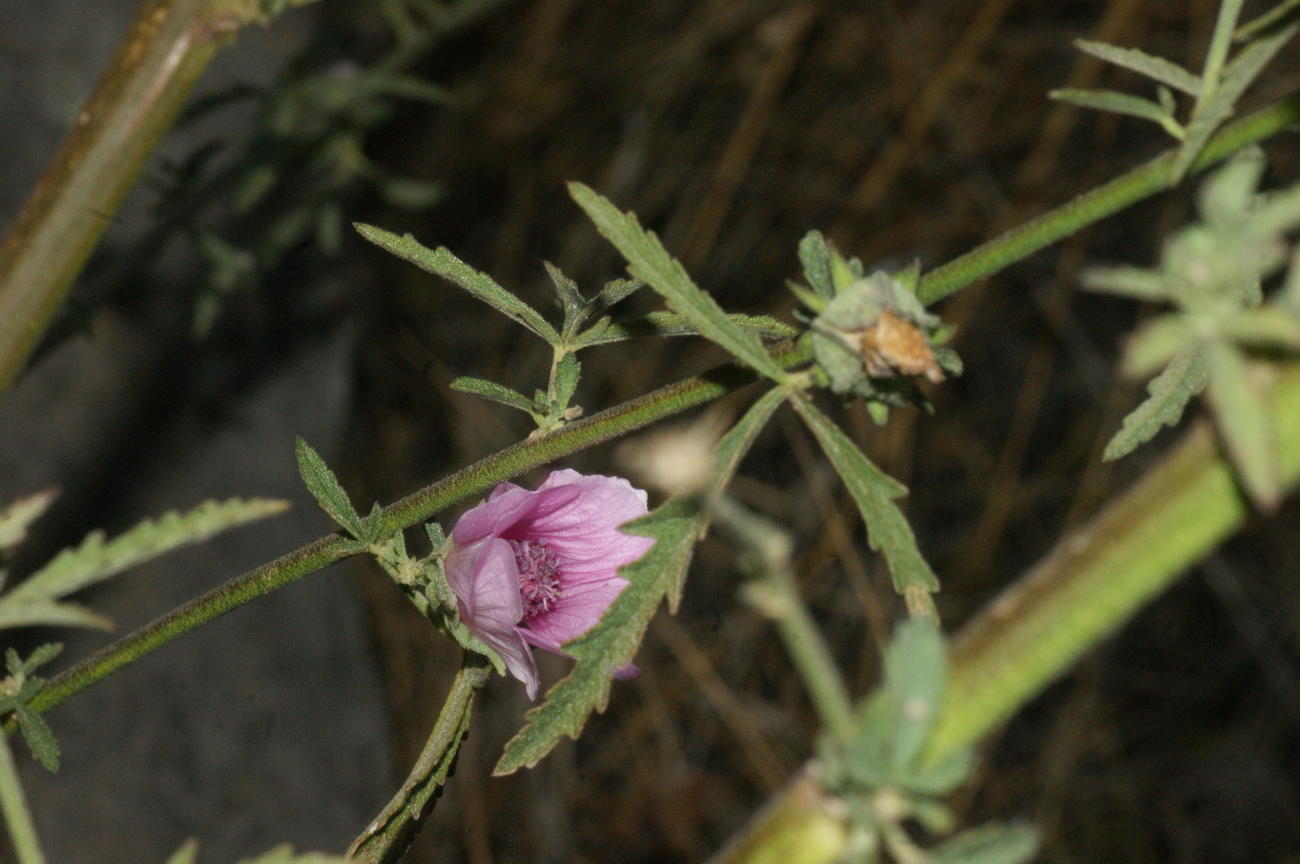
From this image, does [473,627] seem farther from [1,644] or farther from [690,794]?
[690,794]

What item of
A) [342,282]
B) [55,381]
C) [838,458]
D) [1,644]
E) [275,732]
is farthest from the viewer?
[342,282]

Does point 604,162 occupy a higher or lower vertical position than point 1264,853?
higher

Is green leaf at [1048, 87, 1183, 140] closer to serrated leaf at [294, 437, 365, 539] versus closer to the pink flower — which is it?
the pink flower

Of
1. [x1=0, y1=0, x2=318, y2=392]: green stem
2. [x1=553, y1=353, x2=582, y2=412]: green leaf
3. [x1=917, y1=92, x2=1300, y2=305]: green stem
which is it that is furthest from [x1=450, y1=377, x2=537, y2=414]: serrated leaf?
[x1=0, y1=0, x2=318, y2=392]: green stem

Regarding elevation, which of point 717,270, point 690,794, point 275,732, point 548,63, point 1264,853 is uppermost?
point 548,63

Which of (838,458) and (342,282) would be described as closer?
(838,458)

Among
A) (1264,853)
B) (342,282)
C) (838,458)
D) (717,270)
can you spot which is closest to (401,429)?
(342,282)
